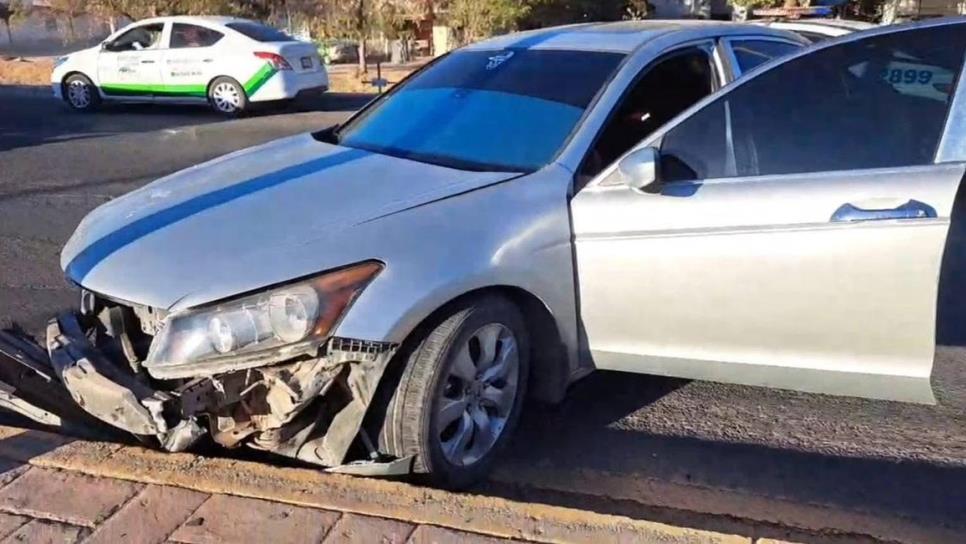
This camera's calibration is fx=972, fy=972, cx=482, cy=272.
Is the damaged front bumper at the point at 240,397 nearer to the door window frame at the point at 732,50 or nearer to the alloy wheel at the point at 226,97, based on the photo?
the door window frame at the point at 732,50

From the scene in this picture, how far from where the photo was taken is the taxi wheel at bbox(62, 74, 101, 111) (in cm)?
1734

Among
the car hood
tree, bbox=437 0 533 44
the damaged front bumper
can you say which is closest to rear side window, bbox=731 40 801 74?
the car hood

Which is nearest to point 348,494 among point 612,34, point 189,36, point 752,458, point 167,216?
point 167,216

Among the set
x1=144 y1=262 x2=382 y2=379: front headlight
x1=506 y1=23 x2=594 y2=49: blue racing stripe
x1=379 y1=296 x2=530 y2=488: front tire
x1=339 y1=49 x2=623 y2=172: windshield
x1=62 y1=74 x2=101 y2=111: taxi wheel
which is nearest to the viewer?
x1=144 y1=262 x2=382 y2=379: front headlight

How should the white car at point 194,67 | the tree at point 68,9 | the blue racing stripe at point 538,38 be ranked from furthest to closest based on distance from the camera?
the tree at point 68,9, the white car at point 194,67, the blue racing stripe at point 538,38

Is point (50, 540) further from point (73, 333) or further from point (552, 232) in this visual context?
point (552, 232)

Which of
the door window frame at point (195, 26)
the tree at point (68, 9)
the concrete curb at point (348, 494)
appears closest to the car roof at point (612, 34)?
the concrete curb at point (348, 494)

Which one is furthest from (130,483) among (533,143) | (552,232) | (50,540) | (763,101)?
(763,101)

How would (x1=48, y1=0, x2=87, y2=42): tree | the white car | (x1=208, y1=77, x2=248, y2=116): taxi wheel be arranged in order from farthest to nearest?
(x1=48, y1=0, x2=87, y2=42): tree < (x1=208, y1=77, x2=248, y2=116): taxi wheel < the white car

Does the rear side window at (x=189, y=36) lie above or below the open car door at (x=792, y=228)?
above

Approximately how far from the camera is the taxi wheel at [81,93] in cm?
1734

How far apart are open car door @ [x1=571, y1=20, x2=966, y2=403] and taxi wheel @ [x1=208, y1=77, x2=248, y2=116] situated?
13.3 metres

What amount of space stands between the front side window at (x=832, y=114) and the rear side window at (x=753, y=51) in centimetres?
85

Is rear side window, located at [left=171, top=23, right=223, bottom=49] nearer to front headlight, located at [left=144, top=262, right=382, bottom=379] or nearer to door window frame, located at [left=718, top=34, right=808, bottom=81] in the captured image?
door window frame, located at [left=718, top=34, right=808, bottom=81]
